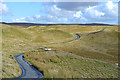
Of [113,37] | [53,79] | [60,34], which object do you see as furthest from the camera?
[60,34]

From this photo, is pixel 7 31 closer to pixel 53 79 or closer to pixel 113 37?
pixel 113 37

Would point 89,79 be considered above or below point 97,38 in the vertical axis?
below

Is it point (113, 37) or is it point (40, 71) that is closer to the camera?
point (40, 71)

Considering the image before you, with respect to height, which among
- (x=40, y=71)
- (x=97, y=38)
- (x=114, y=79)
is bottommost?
(x=114, y=79)

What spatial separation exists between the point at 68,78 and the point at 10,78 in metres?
9.72

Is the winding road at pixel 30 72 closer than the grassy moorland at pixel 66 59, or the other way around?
the winding road at pixel 30 72

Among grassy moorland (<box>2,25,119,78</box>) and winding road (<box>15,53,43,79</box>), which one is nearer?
winding road (<box>15,53,43,79</box>)

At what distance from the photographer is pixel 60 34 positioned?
131125mm

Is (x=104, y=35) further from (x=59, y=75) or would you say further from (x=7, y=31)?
(x=59, y=75)

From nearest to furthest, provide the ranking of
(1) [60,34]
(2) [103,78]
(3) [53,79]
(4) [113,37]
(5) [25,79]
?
(3) [53,79], (5) [25,79], (2) [103,78], (4) [113,37], (1) [60,34]

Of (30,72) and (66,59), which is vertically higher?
(30,72)

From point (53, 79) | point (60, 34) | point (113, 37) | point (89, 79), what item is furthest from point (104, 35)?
point (53, 79)

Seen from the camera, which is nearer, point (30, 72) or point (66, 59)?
point (30, 72)

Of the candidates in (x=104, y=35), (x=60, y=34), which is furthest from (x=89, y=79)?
(x=60, y=34)
